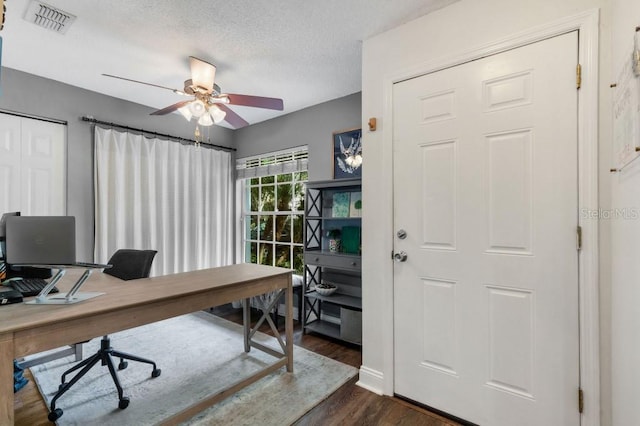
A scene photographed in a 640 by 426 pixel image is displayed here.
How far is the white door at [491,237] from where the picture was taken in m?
1.51

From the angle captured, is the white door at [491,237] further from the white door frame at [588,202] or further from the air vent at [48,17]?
the air vent at [48,17]

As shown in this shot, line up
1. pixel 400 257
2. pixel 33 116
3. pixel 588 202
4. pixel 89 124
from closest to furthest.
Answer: pixel 588 202 → pixel 400 257 → pixel 33 116 → pixel 89 124

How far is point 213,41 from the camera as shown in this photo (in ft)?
7.47

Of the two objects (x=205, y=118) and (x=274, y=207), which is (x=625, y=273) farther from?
(x=274, y=207)

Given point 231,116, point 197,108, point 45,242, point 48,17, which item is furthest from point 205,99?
point 45,242

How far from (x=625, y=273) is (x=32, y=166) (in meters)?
4.39

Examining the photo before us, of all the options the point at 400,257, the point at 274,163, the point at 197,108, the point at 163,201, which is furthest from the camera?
the point at 274,163

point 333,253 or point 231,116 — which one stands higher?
point 231,116

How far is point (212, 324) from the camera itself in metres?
3.35

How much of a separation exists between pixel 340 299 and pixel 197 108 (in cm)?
216

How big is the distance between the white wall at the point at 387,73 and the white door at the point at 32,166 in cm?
310

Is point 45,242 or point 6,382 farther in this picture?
point 45,242

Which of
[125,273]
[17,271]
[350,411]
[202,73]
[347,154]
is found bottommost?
[350,411]

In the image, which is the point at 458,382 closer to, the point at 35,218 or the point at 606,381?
the point at 606,381
